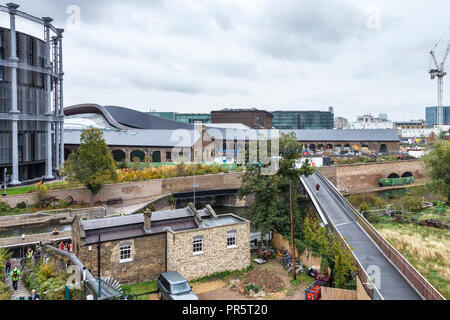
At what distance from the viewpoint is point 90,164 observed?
36469 mm

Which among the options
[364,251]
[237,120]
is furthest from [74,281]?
[237,120]

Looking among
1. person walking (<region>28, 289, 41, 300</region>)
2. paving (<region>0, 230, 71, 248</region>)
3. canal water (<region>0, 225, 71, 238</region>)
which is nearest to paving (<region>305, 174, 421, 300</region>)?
person walking (<region>28, 289, 41, 300</region>)

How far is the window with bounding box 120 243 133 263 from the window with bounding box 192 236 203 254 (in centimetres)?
378

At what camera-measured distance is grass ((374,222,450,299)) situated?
21406mm

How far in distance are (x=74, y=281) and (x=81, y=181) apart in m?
22.1

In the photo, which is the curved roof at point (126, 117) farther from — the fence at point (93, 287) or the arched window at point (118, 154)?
the fence at point (93, 287)

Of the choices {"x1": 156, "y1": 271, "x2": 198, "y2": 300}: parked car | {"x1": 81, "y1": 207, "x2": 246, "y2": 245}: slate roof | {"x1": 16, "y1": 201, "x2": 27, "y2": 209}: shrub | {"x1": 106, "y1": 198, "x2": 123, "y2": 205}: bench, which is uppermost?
{"x1": 81, "y1": 207, "x2": 246, "y2": 245}: slate roof

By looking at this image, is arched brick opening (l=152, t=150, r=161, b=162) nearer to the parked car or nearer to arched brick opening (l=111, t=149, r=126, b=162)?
arched brick opening (l=111, t=149, r=126, b=162)

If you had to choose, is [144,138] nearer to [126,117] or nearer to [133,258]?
[126,117]

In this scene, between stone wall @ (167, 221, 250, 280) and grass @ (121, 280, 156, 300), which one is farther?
stone wall @ (167, 221, 250, 280)

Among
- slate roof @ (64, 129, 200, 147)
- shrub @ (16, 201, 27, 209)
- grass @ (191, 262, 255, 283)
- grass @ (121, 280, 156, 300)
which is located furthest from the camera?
slate roof @ (64, 129, 200, 147)

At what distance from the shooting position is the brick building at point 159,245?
20438 millimetres

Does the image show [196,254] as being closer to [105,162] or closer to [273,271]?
[273,271]

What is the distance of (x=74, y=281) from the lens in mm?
15586
